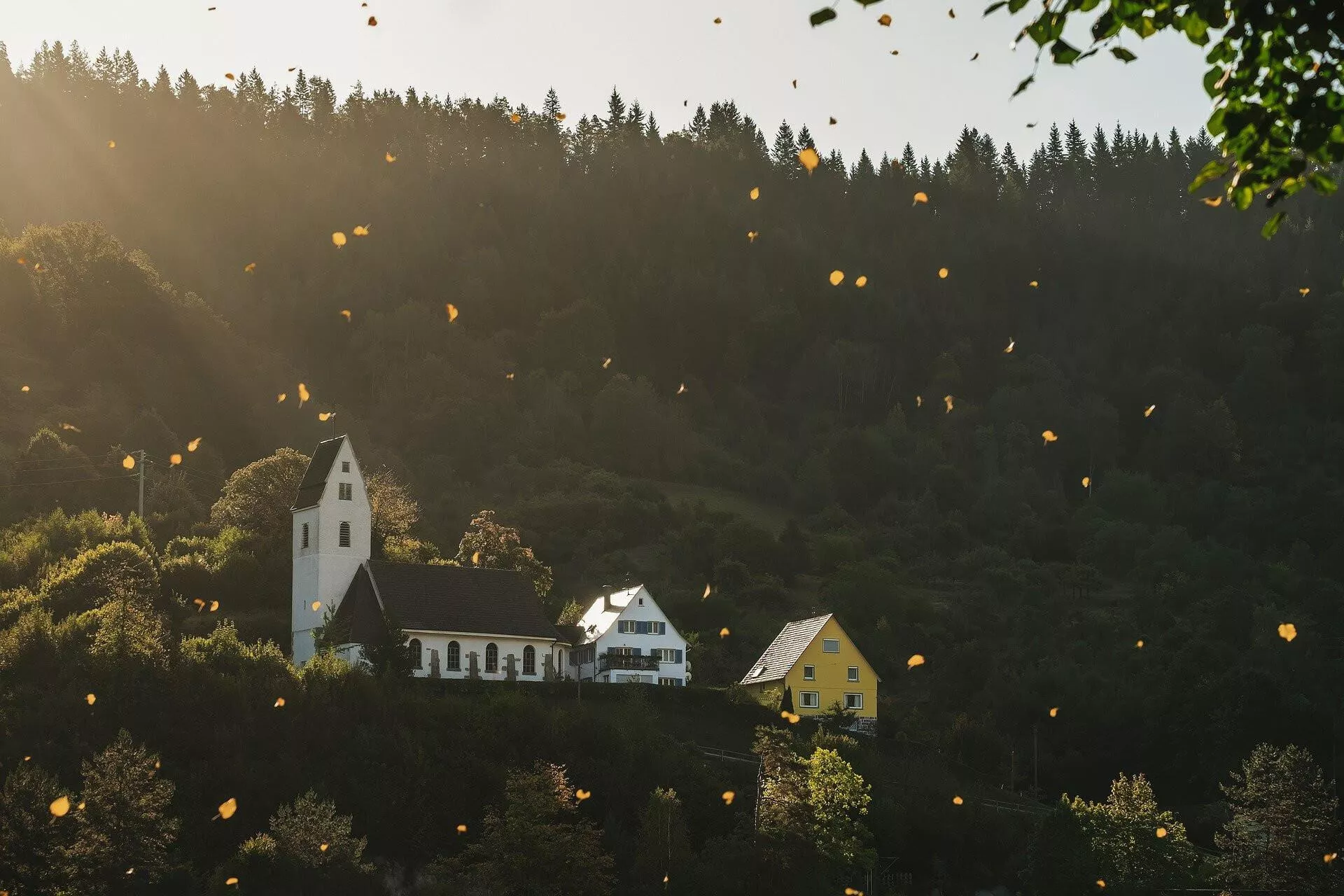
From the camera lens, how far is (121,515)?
3440 inches

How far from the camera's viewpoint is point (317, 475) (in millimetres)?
80938

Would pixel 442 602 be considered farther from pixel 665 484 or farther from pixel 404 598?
pixel 665 484

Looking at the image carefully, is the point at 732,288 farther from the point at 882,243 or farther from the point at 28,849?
the point at 28,849

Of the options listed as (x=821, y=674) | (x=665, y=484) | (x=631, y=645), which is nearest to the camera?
(x=821, y=674)

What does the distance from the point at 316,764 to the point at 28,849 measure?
12133mm

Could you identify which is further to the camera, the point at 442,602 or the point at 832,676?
the point at 832,676

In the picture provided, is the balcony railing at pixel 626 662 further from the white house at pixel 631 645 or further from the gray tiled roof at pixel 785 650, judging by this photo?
the gray tiled roof at pixel 785 650

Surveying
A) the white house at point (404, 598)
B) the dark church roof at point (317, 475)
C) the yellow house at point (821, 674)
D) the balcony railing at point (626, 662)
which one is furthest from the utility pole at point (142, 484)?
the yellow house at point (821, 674)

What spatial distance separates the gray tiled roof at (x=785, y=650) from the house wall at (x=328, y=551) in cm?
Result: 1929

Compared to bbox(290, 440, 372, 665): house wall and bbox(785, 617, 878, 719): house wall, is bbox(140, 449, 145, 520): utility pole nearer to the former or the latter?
bbox(290, 440, 372, 665): house wall

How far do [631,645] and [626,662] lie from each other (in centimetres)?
117

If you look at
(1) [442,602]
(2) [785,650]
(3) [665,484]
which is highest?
(3) [665,484]

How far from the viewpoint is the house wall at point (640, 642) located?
273 feet

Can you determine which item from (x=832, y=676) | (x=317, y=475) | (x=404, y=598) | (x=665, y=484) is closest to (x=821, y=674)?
(x=832, y=676)
